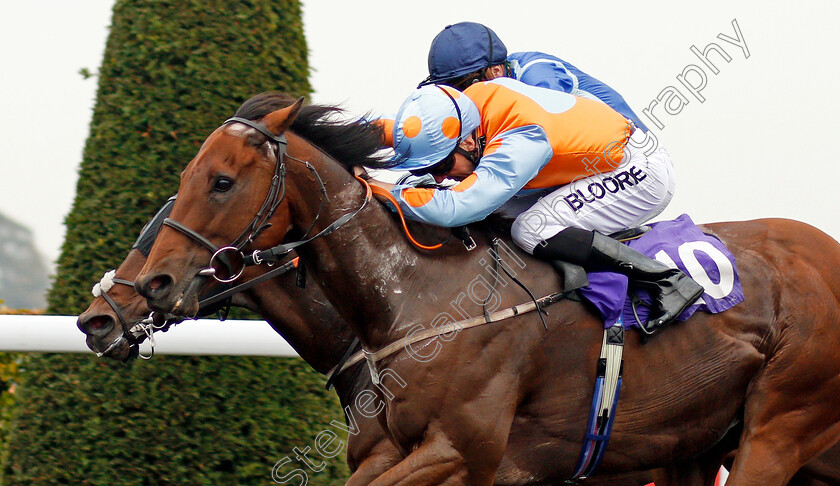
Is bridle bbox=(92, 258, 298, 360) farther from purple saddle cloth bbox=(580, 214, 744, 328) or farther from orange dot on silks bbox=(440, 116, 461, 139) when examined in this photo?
purple saddle cloth bbox=(580, 214, 744, 328)

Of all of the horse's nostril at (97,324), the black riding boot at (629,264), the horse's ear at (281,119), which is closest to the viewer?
the horse's ear at (281,119)

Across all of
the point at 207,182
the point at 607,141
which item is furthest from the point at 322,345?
the point at 607,141

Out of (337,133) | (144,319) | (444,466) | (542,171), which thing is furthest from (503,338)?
(144,319)

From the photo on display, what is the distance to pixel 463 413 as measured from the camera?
2.60 meters

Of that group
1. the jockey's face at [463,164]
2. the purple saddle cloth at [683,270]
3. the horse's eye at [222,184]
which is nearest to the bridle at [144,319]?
the horse's eye at [222,184]

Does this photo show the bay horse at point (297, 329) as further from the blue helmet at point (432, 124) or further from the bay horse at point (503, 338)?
the blue helmet at point (432, 124)

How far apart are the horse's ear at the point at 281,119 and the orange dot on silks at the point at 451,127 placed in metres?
0.45

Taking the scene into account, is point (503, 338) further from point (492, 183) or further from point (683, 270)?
point (683, 270)

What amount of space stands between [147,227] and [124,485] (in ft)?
3.97

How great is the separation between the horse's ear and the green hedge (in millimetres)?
1484

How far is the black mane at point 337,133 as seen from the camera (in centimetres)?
278

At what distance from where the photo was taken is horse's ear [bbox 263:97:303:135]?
2.60 metres

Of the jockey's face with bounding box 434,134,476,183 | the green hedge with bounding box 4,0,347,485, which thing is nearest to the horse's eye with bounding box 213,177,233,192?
the jockey's face with bounding box 434,134,476,183

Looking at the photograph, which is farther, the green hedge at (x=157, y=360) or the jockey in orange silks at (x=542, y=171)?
the green hedge at (x=157, y=360)
